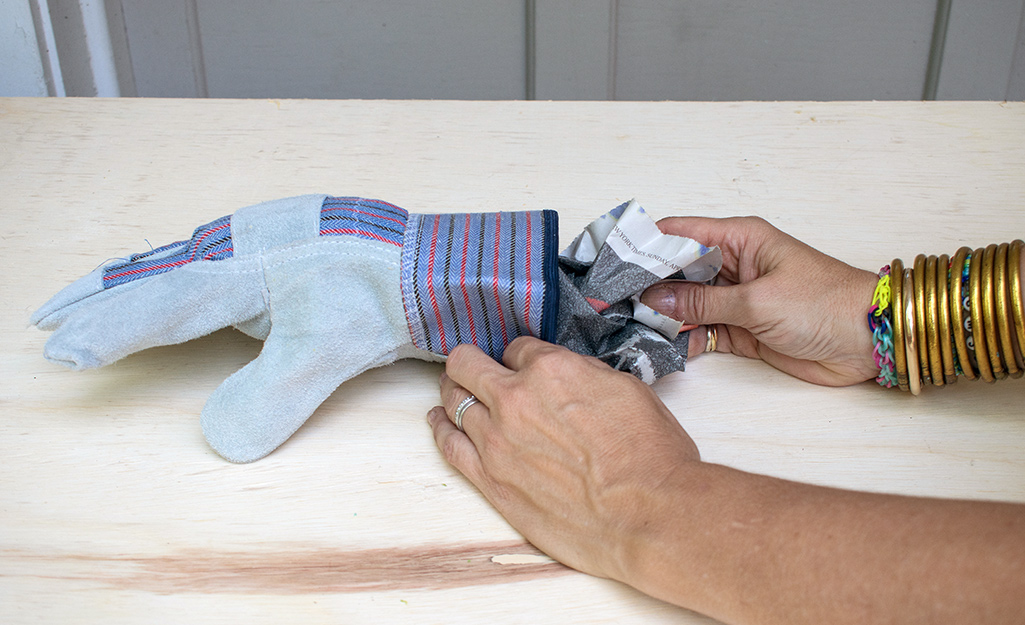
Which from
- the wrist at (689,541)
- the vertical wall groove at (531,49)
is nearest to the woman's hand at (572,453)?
the wrist at (689,541)

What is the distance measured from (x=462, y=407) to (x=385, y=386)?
14 cm

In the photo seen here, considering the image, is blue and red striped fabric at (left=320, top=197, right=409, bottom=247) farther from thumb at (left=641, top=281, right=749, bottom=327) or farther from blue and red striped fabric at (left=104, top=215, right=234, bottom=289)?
thumb at (left=641, top=281, right=749, bottom=327)

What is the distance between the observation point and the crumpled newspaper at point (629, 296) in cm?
66

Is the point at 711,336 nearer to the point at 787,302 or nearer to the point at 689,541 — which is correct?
the point at 787,302

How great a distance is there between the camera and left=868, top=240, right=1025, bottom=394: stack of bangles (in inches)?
24.8

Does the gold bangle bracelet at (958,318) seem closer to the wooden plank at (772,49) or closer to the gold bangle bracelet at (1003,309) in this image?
the gold bangle bracelet at (1003,309)

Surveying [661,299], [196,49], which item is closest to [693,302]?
[661,299]

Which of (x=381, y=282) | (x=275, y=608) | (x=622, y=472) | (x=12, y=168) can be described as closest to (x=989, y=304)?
(x=622, y=472)

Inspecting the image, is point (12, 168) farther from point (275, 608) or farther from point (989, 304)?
point (989, 304)

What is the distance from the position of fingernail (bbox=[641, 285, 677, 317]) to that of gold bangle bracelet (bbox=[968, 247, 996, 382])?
260mm

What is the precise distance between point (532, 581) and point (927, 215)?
782 mm

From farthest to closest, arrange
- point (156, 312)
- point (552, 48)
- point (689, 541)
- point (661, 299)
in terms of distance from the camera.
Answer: point (552, 48) → point (661, 299) → point (156, 312) → point (689, 541)

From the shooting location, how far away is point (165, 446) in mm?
639

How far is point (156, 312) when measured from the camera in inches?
24.1
